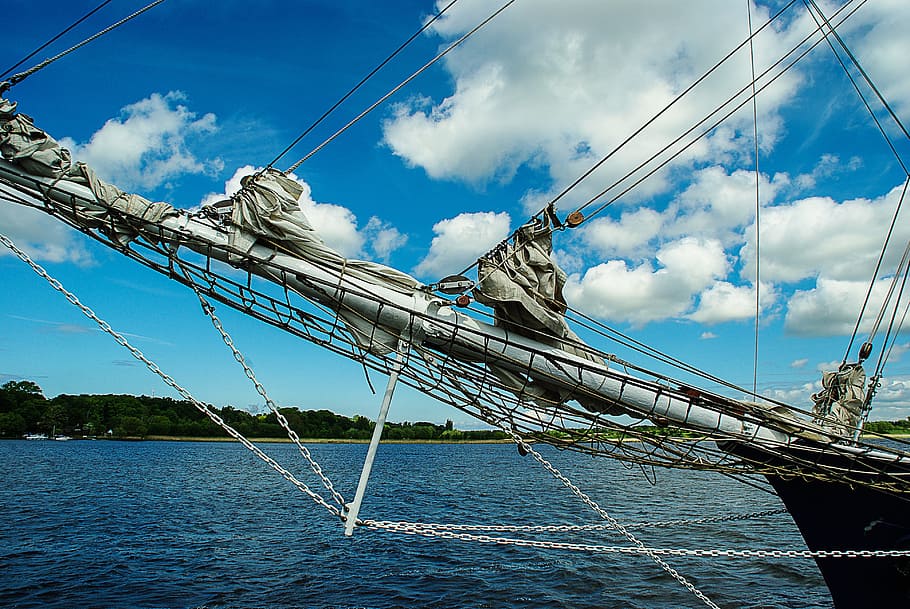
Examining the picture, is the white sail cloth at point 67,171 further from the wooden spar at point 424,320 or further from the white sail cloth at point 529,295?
the white sail cloth at point 529,295

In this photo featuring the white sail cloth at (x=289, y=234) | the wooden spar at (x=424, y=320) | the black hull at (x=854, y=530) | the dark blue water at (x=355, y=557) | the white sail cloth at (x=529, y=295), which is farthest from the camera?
the dark blue water at (x=355, y=557)

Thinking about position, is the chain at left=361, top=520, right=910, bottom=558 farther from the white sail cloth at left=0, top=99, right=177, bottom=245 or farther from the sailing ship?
the white sail cloth at left=0, top=99, right=177, bottom=245

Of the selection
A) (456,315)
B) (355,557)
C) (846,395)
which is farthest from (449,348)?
(355,557)

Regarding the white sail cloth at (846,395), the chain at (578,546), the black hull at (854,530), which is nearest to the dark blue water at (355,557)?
the black hull at (854,530)

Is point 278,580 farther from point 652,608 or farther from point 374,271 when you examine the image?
point 374,271

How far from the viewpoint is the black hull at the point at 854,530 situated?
7.01 m

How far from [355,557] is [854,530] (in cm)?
1175

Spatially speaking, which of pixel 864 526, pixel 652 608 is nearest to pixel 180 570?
pixel 652 608

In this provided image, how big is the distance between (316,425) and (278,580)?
11420 centimetres

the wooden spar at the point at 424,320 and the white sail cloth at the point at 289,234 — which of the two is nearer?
the wooden spar at the point at 424,320

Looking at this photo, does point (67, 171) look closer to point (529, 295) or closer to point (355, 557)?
point (529, 295)

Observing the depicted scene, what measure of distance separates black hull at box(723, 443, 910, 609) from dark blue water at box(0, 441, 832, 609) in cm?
501

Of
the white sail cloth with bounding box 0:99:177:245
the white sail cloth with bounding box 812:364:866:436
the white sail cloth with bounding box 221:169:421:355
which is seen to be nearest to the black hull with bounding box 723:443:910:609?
the white sail cloth with bounding box 812:364:866:436

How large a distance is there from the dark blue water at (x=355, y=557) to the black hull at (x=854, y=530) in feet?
16.5
